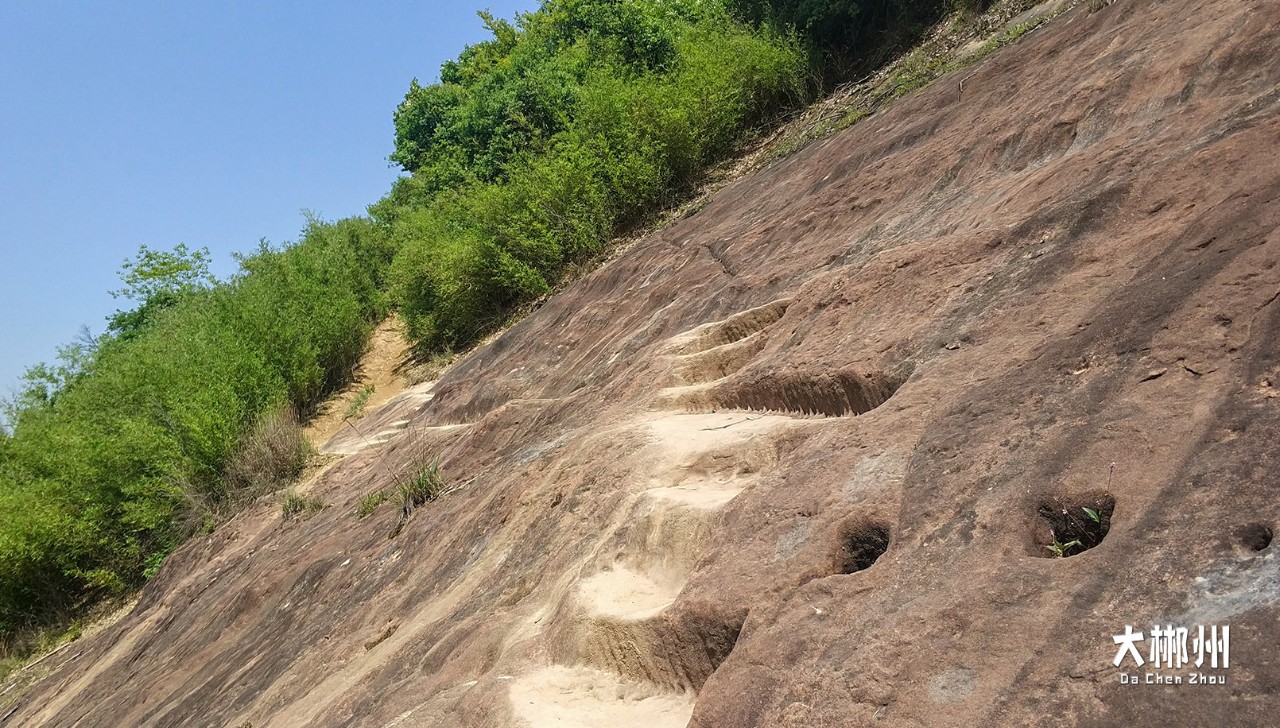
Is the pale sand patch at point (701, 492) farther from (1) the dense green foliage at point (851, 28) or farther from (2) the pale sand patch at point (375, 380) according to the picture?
(2) the pale sand patch at point (375, 380)

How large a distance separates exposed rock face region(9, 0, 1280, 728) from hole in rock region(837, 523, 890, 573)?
0.01 meters

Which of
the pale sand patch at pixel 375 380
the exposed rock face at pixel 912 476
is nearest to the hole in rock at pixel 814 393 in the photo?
the exposed rock face at pixel 912 476

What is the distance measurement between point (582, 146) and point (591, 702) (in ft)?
46.3

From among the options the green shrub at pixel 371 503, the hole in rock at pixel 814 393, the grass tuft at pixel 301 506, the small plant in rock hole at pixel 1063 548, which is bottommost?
the small plant in rock hole at pixel 1063 548

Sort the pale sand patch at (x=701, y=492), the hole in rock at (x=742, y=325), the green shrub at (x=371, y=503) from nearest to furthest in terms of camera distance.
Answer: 1. the pale sand patch at (x=701, y=492)
2. the hole in rock at (x=742, y=325)
3. the green shrub at (x=371, y=503)

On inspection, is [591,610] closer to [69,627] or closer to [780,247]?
[780,247]

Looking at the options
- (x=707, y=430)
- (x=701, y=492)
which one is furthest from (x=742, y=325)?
(x=701, y=492)

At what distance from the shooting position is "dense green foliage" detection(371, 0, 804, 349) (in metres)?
15.7

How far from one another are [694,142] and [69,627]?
15.7 m

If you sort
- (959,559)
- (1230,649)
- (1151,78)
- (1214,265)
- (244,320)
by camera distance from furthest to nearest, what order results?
1. (244,320)
2. (1151,78)
3. (1214,265)
4. (959,559)
5. (1230,649)

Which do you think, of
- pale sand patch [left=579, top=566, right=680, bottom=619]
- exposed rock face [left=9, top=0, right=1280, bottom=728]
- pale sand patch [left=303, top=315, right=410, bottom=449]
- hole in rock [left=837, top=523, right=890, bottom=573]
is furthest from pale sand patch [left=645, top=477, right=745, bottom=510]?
pale sand patch [left=303, top=315, right=410, bottom=449]

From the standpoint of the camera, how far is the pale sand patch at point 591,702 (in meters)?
3.01

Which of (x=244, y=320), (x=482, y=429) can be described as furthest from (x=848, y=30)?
(x=244, y=320)

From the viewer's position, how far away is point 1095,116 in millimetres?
5414
